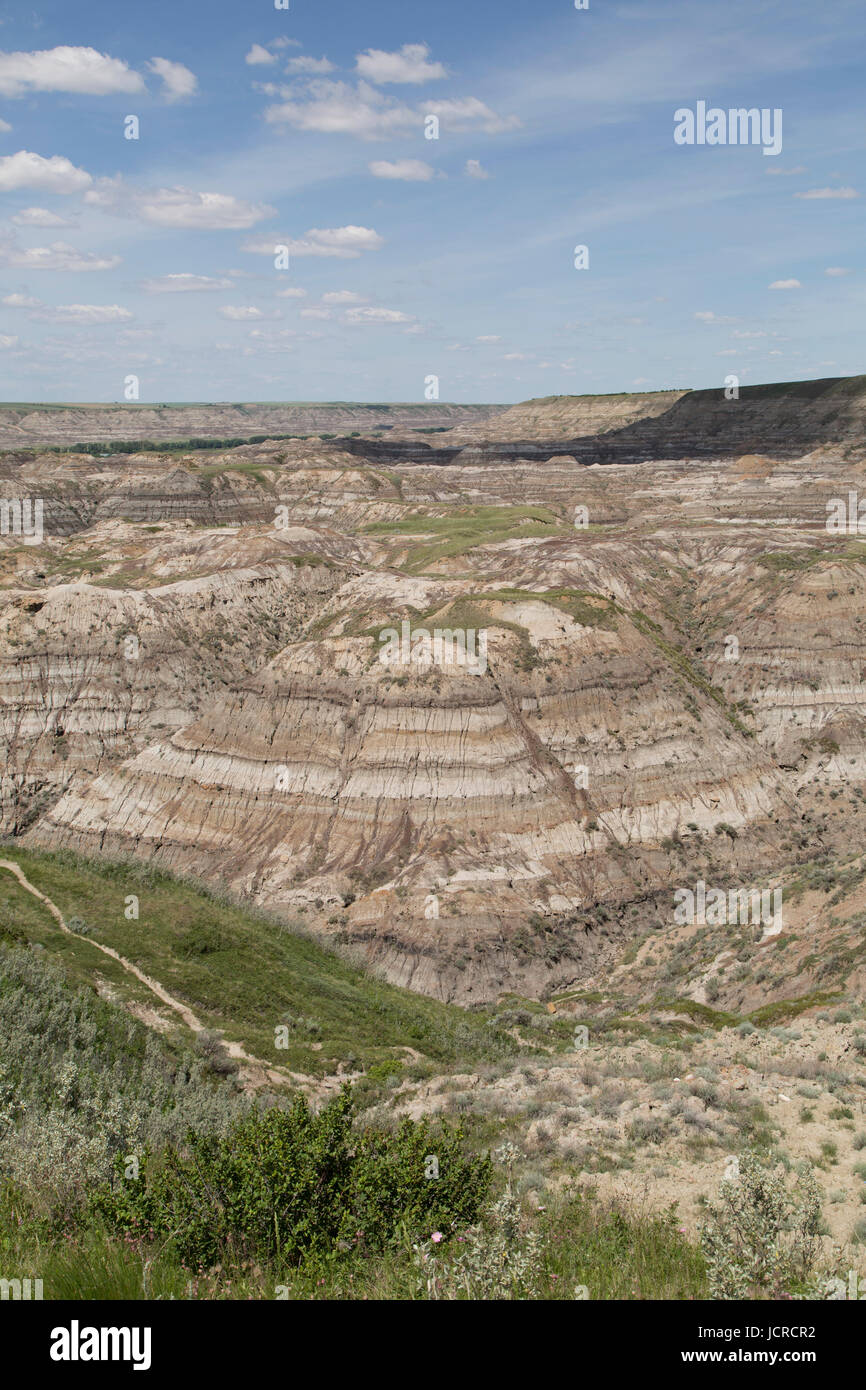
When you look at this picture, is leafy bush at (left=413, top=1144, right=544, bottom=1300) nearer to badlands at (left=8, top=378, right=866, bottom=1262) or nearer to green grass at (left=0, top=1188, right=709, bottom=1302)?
green grass at (left=0, top=1188, right=709, bottom=1302)

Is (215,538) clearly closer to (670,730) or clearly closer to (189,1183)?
(670,730)

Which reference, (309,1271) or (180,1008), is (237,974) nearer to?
(180,1008)

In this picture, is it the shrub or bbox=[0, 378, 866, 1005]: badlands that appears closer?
the shrub

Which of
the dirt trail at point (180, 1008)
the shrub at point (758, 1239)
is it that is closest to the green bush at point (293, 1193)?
the shrub at point (758, 1239)

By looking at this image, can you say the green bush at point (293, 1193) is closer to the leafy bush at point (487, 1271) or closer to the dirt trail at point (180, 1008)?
the leafy bush at point (487, 1271)

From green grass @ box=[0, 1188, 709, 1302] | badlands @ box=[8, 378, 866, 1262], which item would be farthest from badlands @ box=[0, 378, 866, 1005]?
green grass @ box=[0, 1188, 709, 1302]
